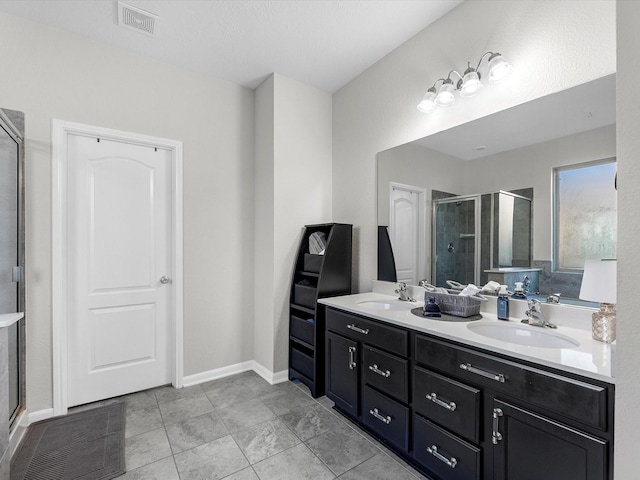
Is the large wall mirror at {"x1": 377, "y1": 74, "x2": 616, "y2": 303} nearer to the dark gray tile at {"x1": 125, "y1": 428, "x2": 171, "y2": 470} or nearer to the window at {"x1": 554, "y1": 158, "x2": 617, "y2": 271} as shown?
the window at {"x1": 554, "y1": 158, "x2": 617, "y2": 271}

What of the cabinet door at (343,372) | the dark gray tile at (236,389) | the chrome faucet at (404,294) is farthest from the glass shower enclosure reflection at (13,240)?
the chrome faucet at (404,294)

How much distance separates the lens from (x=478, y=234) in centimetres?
205

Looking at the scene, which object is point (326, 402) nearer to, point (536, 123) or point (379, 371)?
point (379, 371)

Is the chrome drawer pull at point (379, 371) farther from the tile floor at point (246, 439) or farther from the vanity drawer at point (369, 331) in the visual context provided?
the tile floor at point (246, 439)

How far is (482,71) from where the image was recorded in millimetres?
1975

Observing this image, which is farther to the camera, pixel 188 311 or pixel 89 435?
pixel 188 311

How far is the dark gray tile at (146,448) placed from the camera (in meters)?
1.84

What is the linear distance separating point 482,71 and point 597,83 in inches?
24.8

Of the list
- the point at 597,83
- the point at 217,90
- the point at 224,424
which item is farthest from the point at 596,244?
the point at 217,90

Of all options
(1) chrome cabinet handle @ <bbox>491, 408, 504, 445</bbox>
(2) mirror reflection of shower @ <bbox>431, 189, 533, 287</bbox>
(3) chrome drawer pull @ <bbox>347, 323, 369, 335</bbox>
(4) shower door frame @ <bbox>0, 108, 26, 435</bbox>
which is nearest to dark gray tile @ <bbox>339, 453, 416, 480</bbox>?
(1) chrome cabinet handle @ <bbox>491, 408, 504, 445</bbox>

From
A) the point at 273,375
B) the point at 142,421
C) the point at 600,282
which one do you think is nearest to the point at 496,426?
the point at 600,282

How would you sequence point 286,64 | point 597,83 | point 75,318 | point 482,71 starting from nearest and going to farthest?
1. point 597,83
2. point 482,71
3. point 75,318
4. point 286,64

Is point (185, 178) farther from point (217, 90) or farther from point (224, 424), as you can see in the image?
point (224, 424)

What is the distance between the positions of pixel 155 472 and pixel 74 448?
2.01 ft
